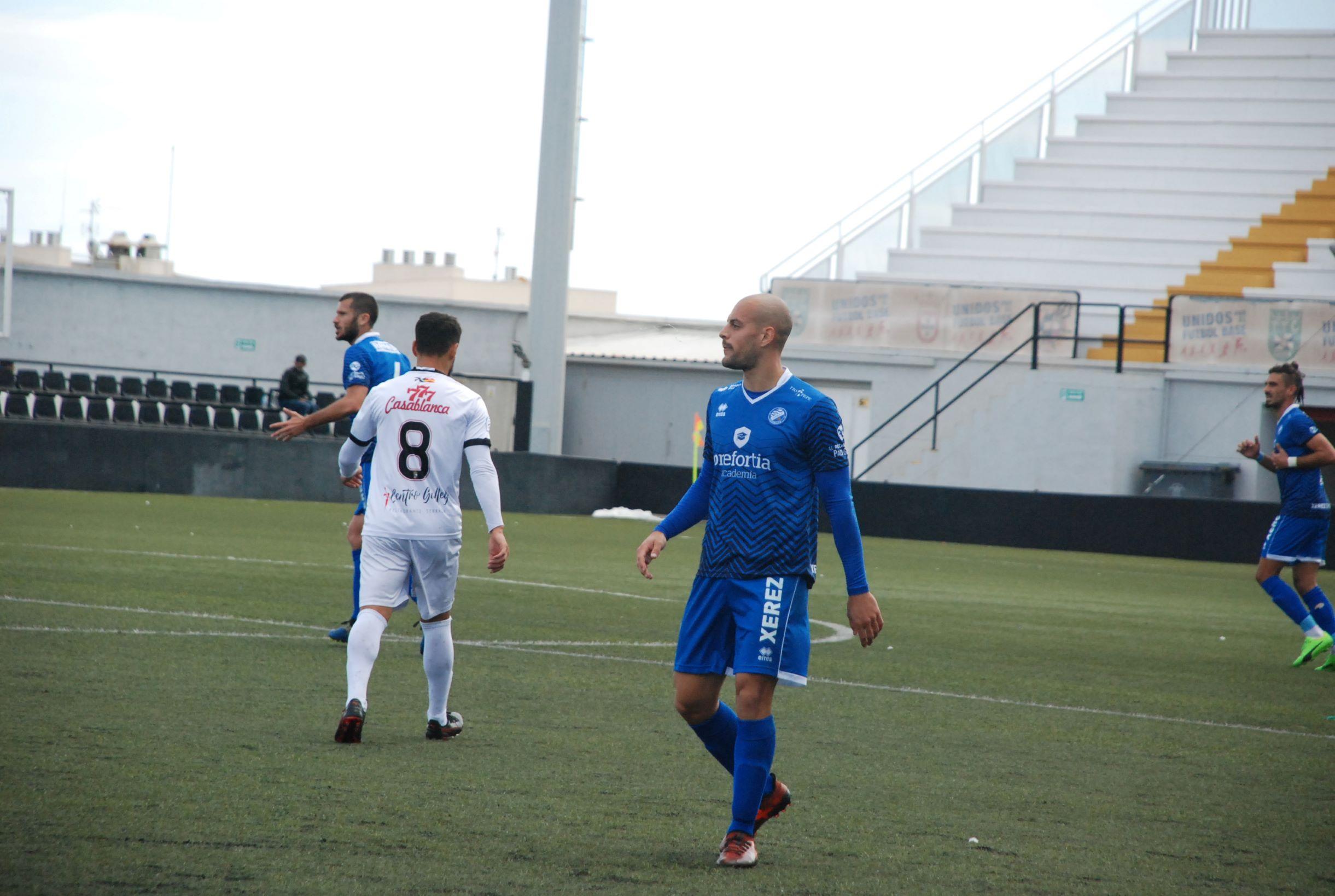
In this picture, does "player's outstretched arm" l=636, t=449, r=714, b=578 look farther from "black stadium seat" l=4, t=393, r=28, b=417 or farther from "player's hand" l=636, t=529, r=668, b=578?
"black stadium seat" l=4, t=393, r=28, b=417

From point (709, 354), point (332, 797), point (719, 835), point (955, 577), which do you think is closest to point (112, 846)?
point (332, 797)

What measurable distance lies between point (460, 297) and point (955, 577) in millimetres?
46807

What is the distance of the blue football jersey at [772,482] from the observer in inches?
195

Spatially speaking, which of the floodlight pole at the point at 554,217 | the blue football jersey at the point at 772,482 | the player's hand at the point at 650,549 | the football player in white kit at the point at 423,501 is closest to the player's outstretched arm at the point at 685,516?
the player's hand at the point at 650,549

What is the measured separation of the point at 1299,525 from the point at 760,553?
25.6ft

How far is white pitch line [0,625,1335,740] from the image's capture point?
8.17m

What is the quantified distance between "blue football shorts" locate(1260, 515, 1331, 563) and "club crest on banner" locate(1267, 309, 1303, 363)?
50.4 ft

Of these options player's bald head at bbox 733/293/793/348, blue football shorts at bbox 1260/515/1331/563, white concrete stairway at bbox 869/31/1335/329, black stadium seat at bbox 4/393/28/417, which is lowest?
black stadium seat at bbox 4/393/28/417

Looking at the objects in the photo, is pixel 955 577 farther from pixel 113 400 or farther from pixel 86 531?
pixel 113 400

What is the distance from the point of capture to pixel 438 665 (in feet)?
21.6

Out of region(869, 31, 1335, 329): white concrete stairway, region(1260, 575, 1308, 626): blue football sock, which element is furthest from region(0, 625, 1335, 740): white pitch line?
region(869, 31, 1335, 329): white concrete stairway

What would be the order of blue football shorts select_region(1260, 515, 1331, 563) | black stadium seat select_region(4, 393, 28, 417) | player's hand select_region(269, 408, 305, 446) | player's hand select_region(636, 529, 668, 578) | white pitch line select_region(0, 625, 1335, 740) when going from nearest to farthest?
1. player's hand select_region(636, 529, 668, 578)
2. player's hand select_region(269, 408, 305, 446)
3. white pitch line select_region(0, 625, 1335, 740)
4. blue football shorts select_region(1260, 515, 1331, 563)
5. black stadium seat select_region(4, 393, 28, 417)

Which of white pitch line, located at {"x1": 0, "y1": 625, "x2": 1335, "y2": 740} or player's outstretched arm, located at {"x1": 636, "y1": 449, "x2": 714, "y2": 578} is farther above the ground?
player's outstretched arm, located at {"x1": 636, "y1": 449, "x2": 714, "y2": 578}

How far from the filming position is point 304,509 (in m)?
23.6
